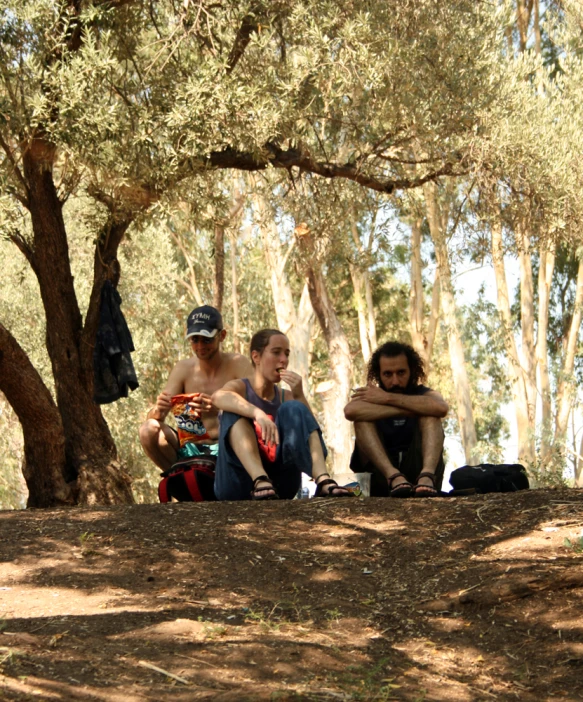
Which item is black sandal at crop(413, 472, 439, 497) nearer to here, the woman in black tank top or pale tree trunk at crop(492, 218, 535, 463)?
the woman in black tank top

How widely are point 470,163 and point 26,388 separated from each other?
4.36 meters

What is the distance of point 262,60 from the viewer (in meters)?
9.15

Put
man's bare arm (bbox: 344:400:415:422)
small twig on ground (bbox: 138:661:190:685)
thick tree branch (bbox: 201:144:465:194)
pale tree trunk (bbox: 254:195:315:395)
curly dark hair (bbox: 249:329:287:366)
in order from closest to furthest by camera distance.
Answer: small twig on ground (bbox: 138:661:190:685) → curly dark hair (bbox: 249:329:287:366) → man's bare arm (bbox: 344:400:415:422) → thick tree branch (bbox: 201:144:465:194) → pale tree trunk (bbox: 254:195:315:395)

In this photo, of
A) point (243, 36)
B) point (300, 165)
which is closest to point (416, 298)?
point (300, 165)

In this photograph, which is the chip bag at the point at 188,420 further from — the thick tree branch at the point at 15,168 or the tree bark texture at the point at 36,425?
the thick tree branch at the point at 15,168

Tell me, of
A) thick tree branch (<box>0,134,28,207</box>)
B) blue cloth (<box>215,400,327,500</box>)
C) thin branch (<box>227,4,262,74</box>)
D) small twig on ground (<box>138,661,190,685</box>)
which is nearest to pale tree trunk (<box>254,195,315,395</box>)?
thin branch (<box>227,4,262,74</box>)

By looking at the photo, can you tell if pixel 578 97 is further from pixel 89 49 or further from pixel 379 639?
pixel 379 639

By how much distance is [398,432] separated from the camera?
6422 millimetres

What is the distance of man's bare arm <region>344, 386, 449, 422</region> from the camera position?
621 centimetres

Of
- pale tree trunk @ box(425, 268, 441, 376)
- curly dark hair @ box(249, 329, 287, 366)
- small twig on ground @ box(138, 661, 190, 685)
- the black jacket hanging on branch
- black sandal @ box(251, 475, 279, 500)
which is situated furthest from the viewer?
pale tree trunk @ box(425, 268, 441, 376)

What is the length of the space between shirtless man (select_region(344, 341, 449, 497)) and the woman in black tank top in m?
0.40

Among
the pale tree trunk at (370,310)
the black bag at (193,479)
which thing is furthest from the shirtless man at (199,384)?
the pale tree trunk at (370,310)

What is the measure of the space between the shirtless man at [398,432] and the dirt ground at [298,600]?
0.43 metres

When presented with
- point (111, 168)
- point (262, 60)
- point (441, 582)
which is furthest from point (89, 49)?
point (441, 582)
